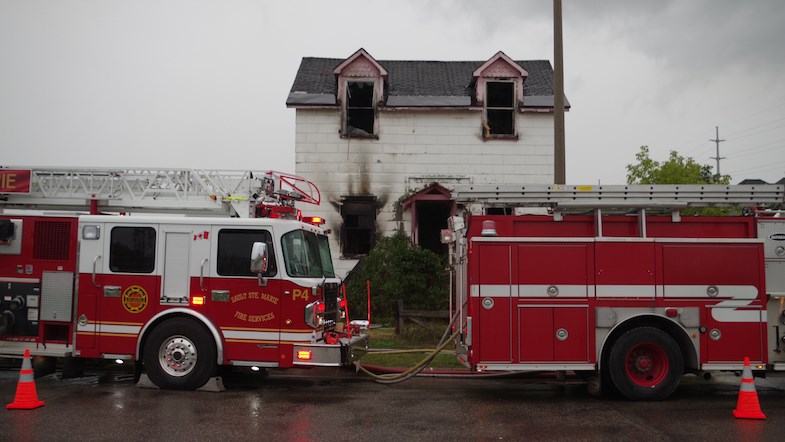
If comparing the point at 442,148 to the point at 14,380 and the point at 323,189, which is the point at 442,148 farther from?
the point at 14,380

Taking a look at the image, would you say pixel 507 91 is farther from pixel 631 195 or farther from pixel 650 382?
pixel 650 382

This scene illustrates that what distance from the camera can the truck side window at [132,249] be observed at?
9008 millimetres

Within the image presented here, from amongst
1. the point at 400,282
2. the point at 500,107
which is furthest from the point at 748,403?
the point at 500,107

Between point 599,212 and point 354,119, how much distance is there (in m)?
12.0

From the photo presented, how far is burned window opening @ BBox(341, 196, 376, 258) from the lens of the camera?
1908cm

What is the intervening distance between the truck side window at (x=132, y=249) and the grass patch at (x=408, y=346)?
12.5ft

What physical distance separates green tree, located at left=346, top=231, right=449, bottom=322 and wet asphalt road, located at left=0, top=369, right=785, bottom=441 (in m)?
6.18

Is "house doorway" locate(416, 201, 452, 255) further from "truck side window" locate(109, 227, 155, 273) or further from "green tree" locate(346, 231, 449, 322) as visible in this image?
"truck side window" locate(109, 227, 155, 273)

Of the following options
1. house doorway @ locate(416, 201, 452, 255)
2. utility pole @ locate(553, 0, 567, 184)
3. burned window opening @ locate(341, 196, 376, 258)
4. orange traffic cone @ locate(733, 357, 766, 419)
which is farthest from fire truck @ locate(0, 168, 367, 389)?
house doorway @ locate(416, 201, 452, 255)

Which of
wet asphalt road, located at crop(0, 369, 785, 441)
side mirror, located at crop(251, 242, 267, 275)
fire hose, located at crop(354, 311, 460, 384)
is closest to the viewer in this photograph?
wet asphalt road, located at crop(0, 369, 785, 441)

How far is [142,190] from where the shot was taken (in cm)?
975

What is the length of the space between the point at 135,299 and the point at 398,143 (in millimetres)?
11562

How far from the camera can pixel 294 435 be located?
22.0ft

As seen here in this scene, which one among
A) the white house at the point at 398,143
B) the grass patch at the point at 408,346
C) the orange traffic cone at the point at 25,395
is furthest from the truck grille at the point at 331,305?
the white house at the point at 398,143
